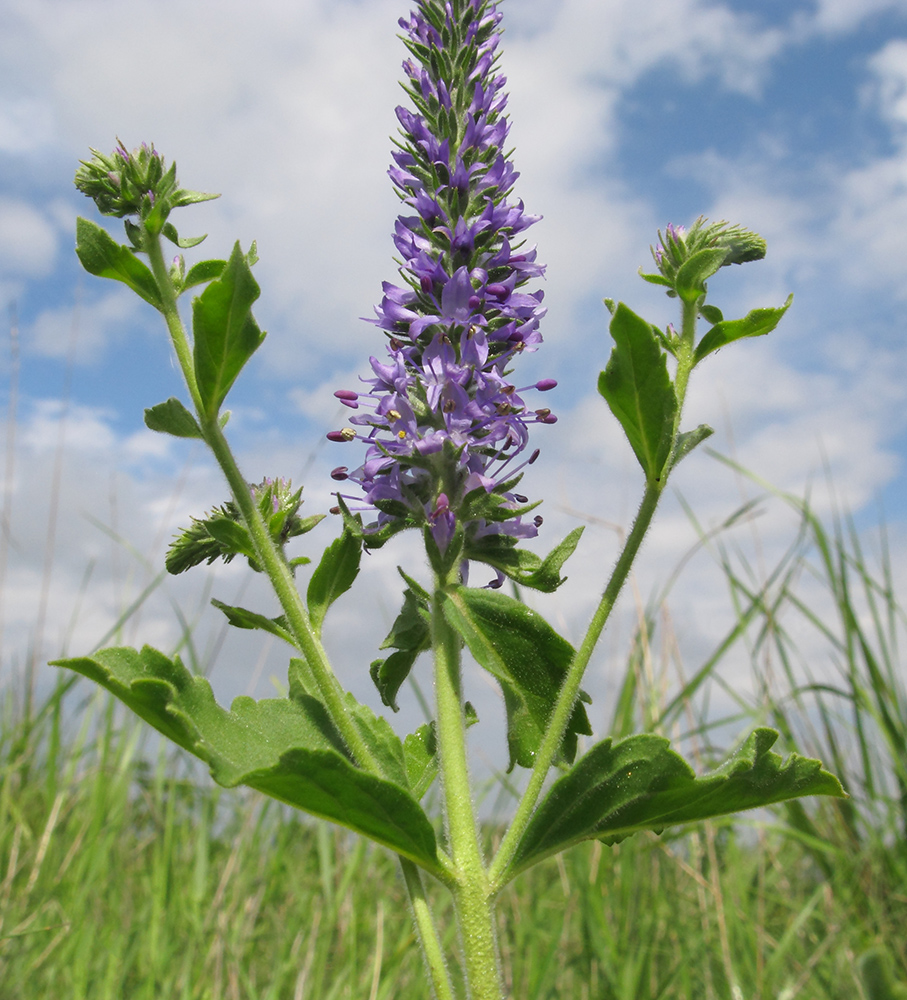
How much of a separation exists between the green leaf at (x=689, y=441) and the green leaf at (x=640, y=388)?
105 millimetres

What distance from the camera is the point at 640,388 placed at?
2215 mm

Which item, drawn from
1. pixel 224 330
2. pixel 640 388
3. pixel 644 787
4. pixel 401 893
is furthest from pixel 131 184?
pixel 401 893

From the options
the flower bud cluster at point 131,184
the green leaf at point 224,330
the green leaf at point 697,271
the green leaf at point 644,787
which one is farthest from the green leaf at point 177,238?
the green leaf at point 644,787

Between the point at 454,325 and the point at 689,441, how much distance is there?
2.32ft

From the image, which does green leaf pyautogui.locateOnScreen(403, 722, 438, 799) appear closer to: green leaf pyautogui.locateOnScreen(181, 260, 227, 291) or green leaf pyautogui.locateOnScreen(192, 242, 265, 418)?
green leaf pyautogui.locateOnScreen(192, 242, 265, 418)

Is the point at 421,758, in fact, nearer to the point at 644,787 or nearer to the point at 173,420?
the point at 644,787

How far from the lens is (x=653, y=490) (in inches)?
93.1

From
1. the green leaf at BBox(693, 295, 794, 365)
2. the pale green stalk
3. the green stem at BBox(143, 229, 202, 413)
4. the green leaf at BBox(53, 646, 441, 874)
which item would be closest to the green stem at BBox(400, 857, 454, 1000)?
the pale green stalk

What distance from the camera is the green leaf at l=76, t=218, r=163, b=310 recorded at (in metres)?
2.30

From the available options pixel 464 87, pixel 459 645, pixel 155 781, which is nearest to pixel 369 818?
pixel 459 645

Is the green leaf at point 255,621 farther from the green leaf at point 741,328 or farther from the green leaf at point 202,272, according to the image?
the green leaf at point 741,328

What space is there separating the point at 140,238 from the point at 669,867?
5.46 m

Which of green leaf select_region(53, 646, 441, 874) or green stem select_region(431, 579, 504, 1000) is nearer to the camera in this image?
green leaf select_region(53, 646, 441, 874)

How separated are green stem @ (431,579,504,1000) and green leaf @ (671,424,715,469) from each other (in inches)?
28.5
